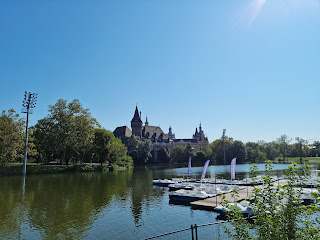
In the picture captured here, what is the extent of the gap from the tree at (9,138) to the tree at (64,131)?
29.5 feet

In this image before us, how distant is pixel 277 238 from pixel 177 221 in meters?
12.0

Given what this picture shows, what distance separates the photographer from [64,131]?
5722cm

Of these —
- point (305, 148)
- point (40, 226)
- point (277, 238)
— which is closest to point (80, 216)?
point (40, 226)

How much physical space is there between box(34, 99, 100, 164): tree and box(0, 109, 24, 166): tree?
8.99 meters

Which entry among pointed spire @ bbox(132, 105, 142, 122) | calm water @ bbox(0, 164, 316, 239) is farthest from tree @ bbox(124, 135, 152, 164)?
calm water @ bbox(0, 164, 316, 239)

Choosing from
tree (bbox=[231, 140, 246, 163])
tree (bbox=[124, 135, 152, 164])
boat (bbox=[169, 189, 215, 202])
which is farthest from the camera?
tree (bbox=[231, 140, 246, 163])

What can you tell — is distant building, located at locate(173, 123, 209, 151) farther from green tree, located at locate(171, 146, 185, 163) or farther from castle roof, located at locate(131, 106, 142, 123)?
castle roof, located at locate(131, 106, 142, 123)

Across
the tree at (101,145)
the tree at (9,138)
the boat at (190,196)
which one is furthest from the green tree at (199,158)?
the boat at (190,196)

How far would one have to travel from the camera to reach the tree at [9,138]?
44.5m

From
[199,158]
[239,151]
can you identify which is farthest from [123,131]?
[239,151]

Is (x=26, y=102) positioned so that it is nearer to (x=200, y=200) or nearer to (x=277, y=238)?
(x=200, y=200)

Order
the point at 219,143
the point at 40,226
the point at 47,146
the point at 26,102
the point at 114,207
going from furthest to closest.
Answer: the point at 219,143 < the point at 47,146 < the point at 26,102 < the point at 114,207 < the point at 40,226

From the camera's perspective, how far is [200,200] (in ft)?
70.9

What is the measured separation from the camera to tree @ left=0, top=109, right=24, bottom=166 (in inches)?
1753
